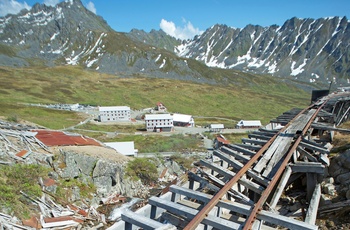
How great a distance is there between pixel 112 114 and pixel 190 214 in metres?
76.3

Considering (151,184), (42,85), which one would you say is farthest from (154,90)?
(151,184)

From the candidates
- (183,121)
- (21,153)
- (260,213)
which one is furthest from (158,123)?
(260,213)

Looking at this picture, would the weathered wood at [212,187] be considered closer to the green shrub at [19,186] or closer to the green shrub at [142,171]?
the green shrub at [19,186]

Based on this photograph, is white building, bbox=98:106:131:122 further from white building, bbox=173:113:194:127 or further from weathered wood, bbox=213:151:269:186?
weathered wood, bbox=213:151:269:186

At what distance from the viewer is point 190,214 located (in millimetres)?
5098

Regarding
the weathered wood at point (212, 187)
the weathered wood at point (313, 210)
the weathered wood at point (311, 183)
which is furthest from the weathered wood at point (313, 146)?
the weathered wood at point (212, 187)

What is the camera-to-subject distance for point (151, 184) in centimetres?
2802

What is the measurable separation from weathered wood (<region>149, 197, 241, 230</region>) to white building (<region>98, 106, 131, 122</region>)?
246 ft

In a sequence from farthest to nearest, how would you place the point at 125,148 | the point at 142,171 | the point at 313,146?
the point at 125,148
the point at 142,171
the point at 313,146

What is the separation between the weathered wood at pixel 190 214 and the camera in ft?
15.8

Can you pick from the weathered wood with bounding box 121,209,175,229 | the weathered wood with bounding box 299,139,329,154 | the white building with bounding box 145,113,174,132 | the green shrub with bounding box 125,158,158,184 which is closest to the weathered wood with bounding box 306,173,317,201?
the weathered wood with bounding box 299,139,329,154

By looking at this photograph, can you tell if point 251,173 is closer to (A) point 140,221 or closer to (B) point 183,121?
(A) point 140,221

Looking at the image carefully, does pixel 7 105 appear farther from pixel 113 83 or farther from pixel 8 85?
pixel 113 83

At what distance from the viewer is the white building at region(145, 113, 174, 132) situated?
2724 inches
